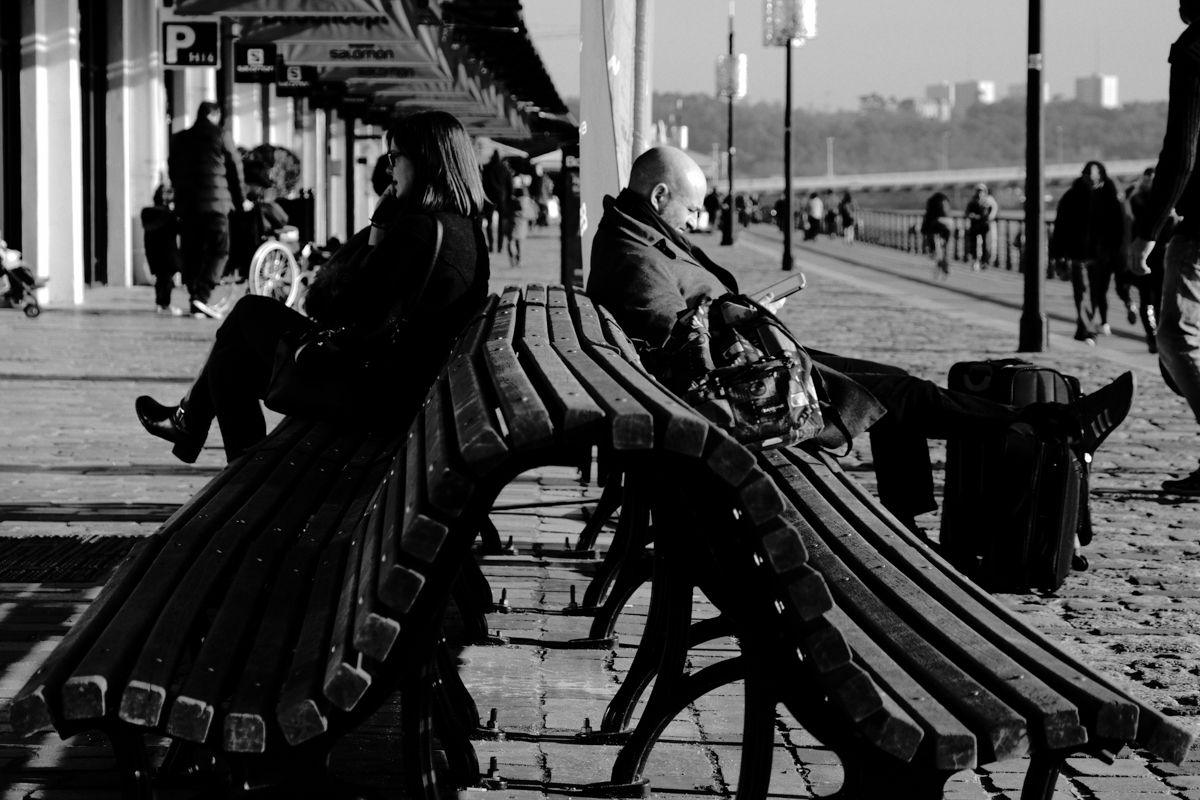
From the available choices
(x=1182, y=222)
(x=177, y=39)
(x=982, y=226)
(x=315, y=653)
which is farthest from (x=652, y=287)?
(x=982, y=226)

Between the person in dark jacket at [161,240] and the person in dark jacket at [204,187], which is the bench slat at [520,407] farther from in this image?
the person in dark jacket at [161,240]

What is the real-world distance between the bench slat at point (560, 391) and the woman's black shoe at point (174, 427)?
7.00 feet

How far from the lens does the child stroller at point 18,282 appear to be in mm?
15727

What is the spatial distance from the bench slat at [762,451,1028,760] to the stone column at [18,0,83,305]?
51.6 feet

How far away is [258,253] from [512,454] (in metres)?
13.7

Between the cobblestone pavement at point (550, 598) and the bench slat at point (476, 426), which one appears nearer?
the bench slat at point (476, 426)

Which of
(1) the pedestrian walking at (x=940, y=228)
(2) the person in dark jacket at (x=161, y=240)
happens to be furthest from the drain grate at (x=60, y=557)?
(1) the pedestrian walking at (x=940, y=228)

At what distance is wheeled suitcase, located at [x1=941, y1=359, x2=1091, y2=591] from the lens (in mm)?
5055

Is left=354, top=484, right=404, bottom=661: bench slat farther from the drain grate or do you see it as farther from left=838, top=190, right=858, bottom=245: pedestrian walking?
left=838, top=190, right=858, bottom=245: pedestrian walking

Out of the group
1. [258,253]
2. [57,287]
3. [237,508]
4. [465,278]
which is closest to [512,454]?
[237,508]

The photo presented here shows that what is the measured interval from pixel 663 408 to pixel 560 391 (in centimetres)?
23

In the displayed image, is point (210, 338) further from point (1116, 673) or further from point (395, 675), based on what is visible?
point (395, 675)

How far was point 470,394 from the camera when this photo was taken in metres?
3.01

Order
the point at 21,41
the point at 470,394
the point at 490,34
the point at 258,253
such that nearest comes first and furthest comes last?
1. the point at 470,394
2. the point at 258,253
3. the point at 21,41
4. the point at 490,34
